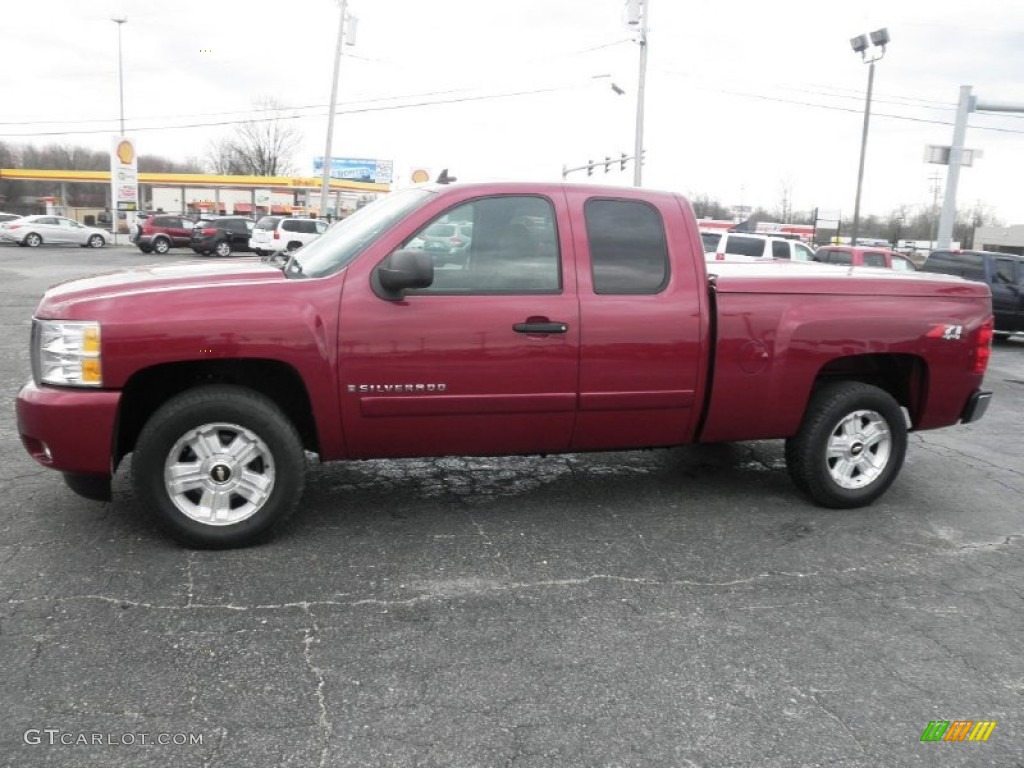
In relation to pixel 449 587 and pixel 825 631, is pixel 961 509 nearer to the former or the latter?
pixel 825 631

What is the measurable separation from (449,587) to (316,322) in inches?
56.4

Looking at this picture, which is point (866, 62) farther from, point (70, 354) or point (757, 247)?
point (70, 354)

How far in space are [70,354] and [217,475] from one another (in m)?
0.88

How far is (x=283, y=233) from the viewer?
31.5 meters

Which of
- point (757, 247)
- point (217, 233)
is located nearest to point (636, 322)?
point (757, 247)

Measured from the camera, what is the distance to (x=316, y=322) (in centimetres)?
430

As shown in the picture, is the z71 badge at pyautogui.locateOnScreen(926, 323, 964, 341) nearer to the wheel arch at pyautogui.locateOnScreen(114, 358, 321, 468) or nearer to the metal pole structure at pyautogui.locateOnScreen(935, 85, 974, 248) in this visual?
the wheel arch at pyautogui.locateOnScreen(114, 358, 321, 468)

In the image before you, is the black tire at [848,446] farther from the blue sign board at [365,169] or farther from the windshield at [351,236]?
the blue sign board at [365,169]

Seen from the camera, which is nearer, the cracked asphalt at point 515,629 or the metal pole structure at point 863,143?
the cracked asphalt at point 515,629

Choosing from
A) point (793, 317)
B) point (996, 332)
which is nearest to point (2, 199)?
point (996, 332)

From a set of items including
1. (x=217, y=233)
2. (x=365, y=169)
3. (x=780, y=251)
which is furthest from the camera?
(x=365, y=169)

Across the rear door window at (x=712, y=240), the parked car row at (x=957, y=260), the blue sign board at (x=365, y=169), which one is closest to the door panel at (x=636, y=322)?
the parked car row at (x=957, y=260)

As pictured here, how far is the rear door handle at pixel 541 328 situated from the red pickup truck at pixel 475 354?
0.03ft

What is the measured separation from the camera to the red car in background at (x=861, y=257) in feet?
68.0
